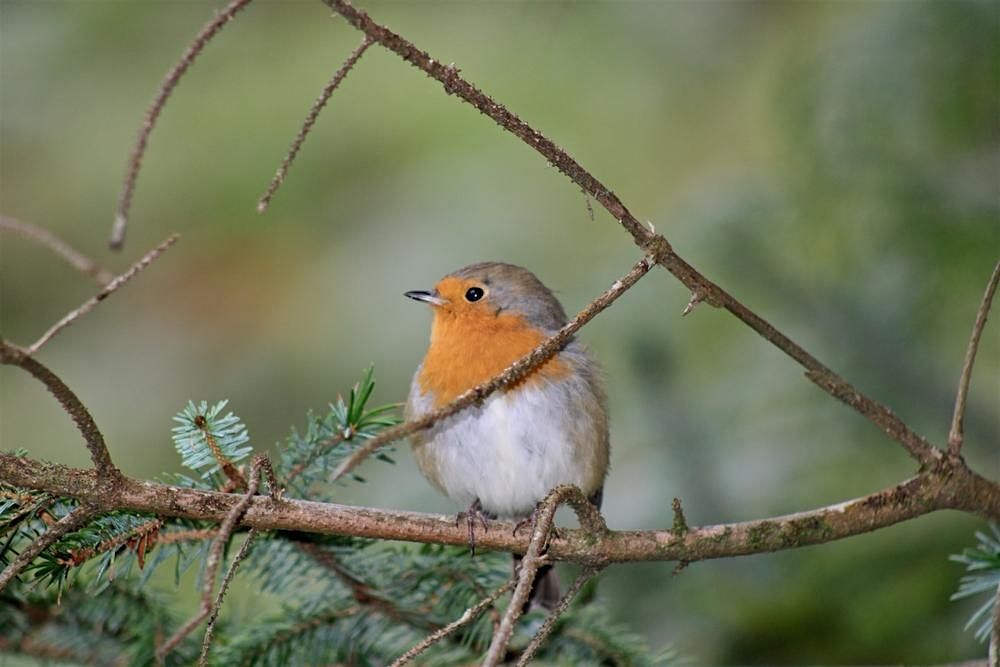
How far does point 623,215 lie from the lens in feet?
Answer: 5.82

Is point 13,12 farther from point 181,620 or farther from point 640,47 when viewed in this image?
point 181,620

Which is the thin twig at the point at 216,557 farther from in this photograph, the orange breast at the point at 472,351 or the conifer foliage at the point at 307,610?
the orange breast at the point at 472,351

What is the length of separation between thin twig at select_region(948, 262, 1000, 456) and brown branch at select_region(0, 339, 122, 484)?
1413 millimetres

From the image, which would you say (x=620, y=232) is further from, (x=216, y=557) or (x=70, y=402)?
(x=216, y=557)

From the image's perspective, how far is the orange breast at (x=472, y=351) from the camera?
3.36m

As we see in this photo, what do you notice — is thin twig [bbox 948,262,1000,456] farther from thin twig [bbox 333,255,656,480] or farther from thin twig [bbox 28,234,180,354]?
thin twig [bbox 28,234,180,354]

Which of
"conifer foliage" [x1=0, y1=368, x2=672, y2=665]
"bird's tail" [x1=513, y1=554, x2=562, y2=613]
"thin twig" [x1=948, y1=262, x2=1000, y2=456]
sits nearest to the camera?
"thin twig" [x1=948, y1=262, x2=1000, y2=456]

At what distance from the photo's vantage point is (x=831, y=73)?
11.1 feet

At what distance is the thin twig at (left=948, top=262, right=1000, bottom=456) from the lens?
192cm

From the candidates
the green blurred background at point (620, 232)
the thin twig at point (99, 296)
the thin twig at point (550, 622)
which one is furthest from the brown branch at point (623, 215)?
the green blurred background at point (620, 232)

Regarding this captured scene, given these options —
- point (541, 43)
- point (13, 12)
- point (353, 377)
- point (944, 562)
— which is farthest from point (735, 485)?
point (13, 12)

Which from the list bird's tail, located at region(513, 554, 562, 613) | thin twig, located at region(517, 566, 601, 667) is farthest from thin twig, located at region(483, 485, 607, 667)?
bird's tail, located at region(513, 554, 562, 613)

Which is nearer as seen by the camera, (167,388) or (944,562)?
(944,562)

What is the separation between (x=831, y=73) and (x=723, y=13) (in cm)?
168
